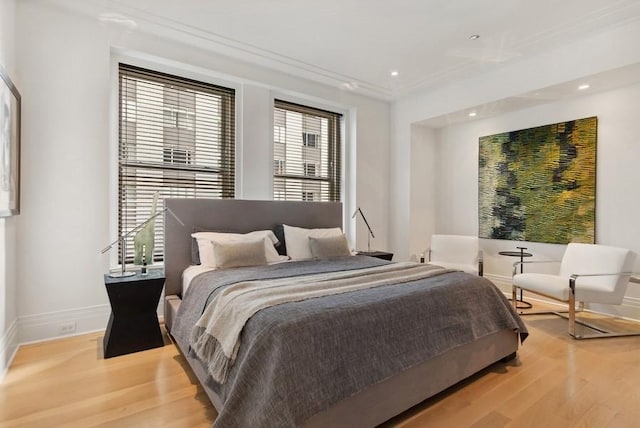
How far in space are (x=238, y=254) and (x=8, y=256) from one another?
1.70m

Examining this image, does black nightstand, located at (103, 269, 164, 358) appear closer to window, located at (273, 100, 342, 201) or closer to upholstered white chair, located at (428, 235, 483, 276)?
window, located at (273, 100, 342, 201)

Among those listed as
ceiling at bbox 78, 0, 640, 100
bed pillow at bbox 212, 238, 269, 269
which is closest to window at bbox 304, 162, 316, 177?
ceiling at bbox 78, 0, 640, 100

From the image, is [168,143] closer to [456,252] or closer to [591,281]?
[456,252]

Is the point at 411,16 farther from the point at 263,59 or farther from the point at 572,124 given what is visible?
the point at 572,124

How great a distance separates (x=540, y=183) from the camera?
416 centimetres

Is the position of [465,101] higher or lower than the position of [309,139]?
higher

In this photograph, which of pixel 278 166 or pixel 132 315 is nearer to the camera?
pixel 132 315

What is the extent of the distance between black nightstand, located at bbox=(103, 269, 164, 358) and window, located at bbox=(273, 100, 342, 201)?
2.03 metres

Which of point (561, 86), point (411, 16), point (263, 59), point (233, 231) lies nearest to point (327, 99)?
point (263, 59)

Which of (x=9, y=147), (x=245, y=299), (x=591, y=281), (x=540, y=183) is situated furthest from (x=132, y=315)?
(x=540, y=183)

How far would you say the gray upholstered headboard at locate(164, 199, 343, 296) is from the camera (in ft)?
10.6

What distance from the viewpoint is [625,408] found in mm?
1940

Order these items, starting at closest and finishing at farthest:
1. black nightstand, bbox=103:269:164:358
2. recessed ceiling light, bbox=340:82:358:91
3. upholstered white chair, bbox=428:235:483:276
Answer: black nightstand, bbox=103:269:164:358
upholstered white chair, bbox=428:235:483:276
recessed ceiling light, bbox=340:82:358:91

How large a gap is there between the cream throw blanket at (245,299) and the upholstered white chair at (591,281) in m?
1.49
